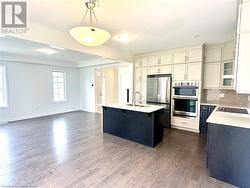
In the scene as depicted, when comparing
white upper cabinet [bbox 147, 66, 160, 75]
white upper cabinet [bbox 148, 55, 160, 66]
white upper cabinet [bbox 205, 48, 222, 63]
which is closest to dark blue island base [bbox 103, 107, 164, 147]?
white upper cabinet [bbox 147, 66, 160, 75]

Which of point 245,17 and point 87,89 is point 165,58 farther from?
point 87,89

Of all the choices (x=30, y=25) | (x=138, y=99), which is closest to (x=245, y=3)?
(x=30, y=25)

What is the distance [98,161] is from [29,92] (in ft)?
16.4

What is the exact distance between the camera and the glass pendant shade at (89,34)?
181 centimetres

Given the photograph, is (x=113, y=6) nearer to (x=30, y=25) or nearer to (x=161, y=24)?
(x=161, y=24)

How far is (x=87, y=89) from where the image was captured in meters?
7.52

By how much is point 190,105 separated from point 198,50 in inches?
65.0

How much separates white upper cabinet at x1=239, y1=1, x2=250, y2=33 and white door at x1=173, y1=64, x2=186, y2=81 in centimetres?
248

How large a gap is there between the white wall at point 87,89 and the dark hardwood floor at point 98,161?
344 centimetres

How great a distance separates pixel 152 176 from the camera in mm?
2203

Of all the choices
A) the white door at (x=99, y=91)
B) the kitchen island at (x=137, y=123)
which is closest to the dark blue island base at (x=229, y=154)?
the kitchen island at (x=137, y=123)

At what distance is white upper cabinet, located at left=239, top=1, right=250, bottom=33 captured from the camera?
185 centimetres

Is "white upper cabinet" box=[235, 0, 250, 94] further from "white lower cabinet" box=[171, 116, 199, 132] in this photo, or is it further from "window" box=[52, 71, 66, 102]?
"window" box=[52, 71, 66, 102]

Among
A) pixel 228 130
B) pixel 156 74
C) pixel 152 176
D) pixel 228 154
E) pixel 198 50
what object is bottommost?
pixel 152 176
